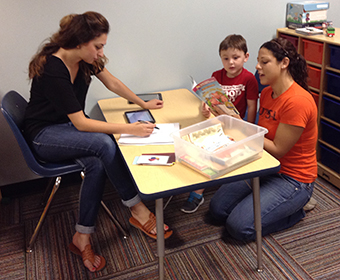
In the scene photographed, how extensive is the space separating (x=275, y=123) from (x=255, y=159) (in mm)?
436

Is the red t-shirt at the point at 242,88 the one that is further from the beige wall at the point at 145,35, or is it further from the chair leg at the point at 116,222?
the chair leg at the point at 116,222

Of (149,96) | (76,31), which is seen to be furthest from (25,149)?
(149,96)

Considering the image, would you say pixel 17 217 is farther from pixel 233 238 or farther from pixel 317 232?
pixel 317 232

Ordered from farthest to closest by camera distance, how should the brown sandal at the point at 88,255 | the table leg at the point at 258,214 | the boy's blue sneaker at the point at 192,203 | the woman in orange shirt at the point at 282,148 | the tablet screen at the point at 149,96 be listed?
the tablet screen at the point at 149,96
the boy's blue sneaker at the point at 192,203
the brown sandal at the point at 88,255
the woman in orange shirt at the point at 282,148
the table leg at the point at 258,214

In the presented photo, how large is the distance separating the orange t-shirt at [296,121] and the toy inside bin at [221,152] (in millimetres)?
275

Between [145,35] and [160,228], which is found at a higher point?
[145,35]

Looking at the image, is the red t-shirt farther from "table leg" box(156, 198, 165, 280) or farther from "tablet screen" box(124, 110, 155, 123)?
"table leg" box(156, 198, 165, 280)

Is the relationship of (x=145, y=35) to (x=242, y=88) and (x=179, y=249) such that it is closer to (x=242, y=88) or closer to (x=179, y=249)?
(x=242, y=88)

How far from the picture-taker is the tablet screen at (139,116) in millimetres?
2128

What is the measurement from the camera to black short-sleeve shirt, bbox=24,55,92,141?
1825 mm

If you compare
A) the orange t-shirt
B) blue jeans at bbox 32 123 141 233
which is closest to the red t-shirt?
the orange t-shirt

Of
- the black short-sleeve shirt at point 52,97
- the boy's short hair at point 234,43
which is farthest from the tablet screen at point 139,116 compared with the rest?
the boy's short hair at point 234,43

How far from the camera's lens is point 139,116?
2178 mm

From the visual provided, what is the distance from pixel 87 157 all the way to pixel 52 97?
365 millimetres
